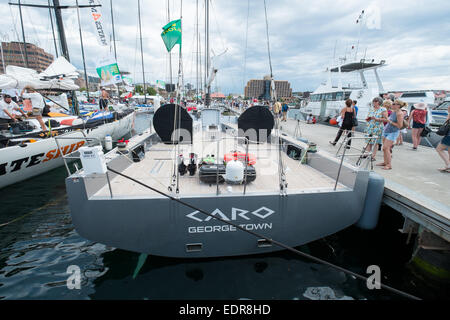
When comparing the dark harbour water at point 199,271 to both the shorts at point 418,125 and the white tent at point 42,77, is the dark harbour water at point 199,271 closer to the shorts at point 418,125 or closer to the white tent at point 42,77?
the shorts at point 418,125

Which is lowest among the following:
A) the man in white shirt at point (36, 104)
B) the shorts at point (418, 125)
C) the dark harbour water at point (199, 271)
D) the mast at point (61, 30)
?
the dark harbour water at point (199, 271)

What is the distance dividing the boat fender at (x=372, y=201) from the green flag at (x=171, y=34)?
149 inches

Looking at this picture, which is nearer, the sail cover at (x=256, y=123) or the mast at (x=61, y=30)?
the sail cover at (x=256, y=123)

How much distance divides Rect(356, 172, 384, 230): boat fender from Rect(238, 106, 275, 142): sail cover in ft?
9.87

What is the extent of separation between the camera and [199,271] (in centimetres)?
320

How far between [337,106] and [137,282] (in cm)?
1581

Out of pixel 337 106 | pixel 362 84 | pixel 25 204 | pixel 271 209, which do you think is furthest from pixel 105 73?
pixel 362 84

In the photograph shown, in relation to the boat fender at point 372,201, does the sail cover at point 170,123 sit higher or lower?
higher

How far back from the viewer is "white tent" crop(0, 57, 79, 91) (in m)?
7.70

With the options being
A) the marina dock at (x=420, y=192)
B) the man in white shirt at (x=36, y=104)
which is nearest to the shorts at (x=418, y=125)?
the marina dock at (x=420, y=192)

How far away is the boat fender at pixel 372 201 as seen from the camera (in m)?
3.48

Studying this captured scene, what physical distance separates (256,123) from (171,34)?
10.6 feet

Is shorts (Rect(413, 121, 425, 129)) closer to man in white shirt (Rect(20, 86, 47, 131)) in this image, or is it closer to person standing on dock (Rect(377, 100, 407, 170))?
person standing on dock (Rect(377, 100, 407, 170))
